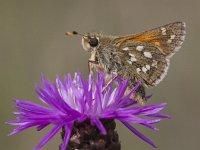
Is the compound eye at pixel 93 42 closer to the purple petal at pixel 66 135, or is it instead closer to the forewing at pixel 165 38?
the forewing at pixel 165 38

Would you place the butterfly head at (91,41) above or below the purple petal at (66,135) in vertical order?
above

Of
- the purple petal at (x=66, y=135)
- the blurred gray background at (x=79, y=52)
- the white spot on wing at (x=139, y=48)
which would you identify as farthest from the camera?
the blurred gray background at (x=79, y=52)

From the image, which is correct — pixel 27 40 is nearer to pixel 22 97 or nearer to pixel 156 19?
pixel 22 97

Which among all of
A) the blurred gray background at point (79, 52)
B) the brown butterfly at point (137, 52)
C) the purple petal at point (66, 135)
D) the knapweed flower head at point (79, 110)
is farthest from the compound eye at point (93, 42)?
the blurred gray background at point (79, 52)

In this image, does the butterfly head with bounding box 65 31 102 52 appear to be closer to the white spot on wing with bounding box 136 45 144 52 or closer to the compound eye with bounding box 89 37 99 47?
the compound eye with bounding box 89 37 99 47

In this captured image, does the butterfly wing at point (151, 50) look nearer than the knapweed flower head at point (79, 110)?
No

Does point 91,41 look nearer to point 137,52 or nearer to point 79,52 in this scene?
point 137,52

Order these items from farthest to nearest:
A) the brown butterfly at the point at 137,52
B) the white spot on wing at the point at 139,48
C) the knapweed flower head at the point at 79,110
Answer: the white spot on wing at the point at 139,48, the brown butterfly at the point at 137,52, the knapweed flower head at the point at 79,110

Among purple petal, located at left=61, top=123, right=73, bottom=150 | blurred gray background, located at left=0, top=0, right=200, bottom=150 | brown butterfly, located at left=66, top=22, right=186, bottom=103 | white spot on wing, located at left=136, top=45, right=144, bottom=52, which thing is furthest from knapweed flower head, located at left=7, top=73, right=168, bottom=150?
blurred gray background, located at left=0, top=0, right=200, bottom=150
